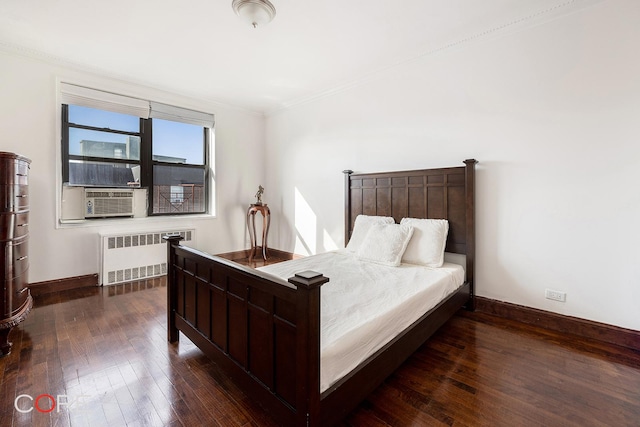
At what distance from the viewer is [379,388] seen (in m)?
1.76

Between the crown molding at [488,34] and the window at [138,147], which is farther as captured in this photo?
the window at [138,147]

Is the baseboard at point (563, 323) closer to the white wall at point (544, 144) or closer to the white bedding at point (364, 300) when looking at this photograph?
the white wall at point (544, 144)

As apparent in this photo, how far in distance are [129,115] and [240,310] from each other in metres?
3.76

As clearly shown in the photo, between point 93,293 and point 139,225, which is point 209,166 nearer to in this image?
point 139,225

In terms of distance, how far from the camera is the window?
3.61 m

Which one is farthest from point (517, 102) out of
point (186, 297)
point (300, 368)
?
point (186, 297)

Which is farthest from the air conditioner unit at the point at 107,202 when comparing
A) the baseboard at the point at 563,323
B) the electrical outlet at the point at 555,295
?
the electrical outlet at the point at 555,295

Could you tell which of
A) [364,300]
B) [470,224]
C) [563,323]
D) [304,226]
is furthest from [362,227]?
[563,323]

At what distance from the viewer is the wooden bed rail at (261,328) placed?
1.20m

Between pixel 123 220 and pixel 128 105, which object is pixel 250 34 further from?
pixel 123 220

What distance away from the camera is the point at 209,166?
15.9 feet

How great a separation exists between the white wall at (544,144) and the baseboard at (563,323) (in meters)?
0.06

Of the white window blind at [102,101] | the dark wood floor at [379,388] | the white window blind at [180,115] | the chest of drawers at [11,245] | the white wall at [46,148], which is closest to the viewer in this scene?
the dark wood floor at [379,388]

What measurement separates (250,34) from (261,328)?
8.88 feet
